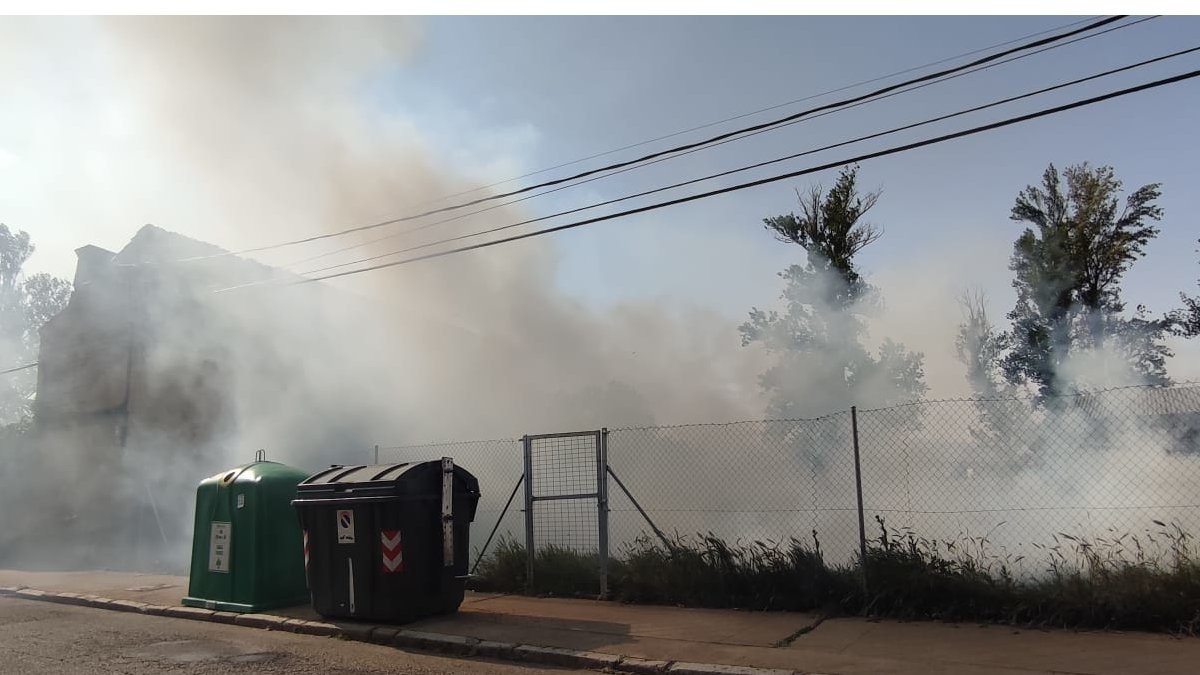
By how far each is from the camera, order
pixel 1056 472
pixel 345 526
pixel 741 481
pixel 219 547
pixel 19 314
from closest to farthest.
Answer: pixel 345 526 → pixel 1056 472 → pixel 219 547 → pixel 741 481 → pixel 19 314

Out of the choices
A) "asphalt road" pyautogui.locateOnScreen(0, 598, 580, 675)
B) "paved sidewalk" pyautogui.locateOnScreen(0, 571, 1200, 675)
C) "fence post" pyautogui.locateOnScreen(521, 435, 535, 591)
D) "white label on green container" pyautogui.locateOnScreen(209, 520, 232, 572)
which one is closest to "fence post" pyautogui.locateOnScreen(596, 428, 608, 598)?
"paved sidewalk" pyautogui.locateOnScreen(0, 571, 1200, 675)

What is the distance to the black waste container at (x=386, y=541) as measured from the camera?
6340 mm

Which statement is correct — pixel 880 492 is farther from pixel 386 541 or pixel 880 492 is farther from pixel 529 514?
pixel 386 541

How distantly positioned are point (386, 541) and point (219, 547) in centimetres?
215

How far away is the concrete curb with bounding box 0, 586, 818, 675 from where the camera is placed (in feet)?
15.8

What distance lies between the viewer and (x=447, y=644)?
5695 millimetres

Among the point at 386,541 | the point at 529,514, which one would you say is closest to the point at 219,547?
the point at 386,541

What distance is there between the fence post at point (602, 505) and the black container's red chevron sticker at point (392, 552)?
1.80 meters

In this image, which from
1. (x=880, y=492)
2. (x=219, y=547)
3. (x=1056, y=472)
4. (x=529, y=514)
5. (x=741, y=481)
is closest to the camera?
(x=1056, y=472)

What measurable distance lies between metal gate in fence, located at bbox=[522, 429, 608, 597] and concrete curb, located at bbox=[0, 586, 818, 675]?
5.99 ft

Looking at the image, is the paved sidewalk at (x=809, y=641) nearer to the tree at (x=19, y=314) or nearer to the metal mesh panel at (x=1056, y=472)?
the metal mesh panel at (x=1056, y=472)

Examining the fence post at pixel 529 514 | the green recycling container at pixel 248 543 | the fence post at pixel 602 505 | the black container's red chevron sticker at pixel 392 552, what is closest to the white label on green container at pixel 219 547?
the green recycling container at pixel 248 543

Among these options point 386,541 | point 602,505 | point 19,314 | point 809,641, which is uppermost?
point 19,314

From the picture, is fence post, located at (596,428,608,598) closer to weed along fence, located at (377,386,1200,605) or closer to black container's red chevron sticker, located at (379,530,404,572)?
weed along fence, located at (377,386,1200,605)
